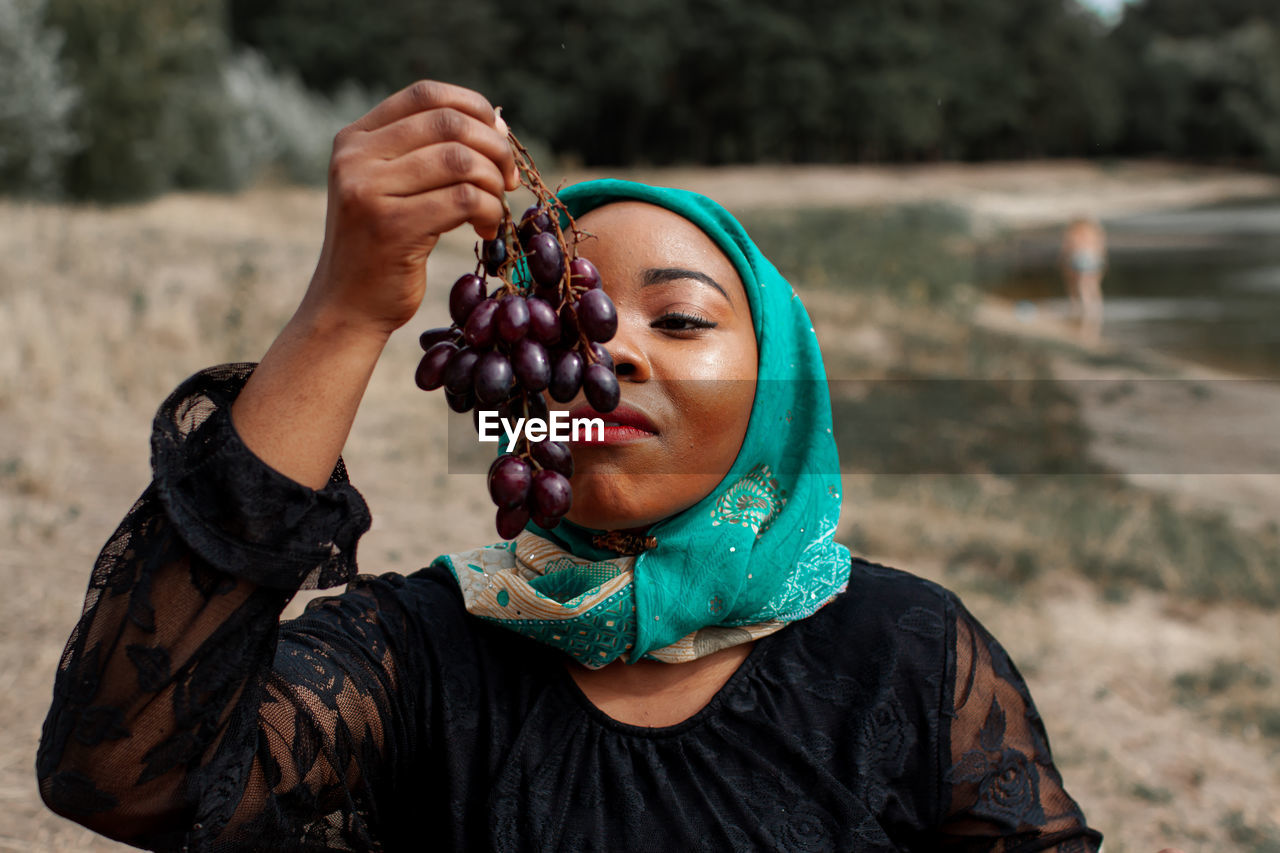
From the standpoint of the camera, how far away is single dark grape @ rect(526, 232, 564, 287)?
A: 144cm

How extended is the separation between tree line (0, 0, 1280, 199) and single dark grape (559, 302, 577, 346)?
17861 mm

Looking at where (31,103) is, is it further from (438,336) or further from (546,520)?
(546,520)

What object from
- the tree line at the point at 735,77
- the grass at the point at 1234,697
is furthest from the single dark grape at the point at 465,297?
the tree line at the point at 735,77

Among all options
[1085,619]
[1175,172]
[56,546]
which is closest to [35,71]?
[56,546]

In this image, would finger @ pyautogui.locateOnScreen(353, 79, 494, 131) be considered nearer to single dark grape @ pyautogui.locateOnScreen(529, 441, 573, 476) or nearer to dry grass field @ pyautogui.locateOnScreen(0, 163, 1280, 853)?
single dark grape @ pyautogui.locateOnScreen(529, 441, 573, 476)

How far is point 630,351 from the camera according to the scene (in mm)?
1755

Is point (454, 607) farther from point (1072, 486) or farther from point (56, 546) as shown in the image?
point (1072, 486)

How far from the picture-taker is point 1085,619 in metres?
5.85

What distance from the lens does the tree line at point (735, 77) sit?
75.7ft

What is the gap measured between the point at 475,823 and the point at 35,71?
15.5 metres

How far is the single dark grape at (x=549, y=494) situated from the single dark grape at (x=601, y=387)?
109 mm

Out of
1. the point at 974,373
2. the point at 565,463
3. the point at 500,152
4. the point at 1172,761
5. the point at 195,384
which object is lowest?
the point at 1172,761

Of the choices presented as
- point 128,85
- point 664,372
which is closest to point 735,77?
point 128,85

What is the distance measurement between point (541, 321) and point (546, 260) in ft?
0.36
